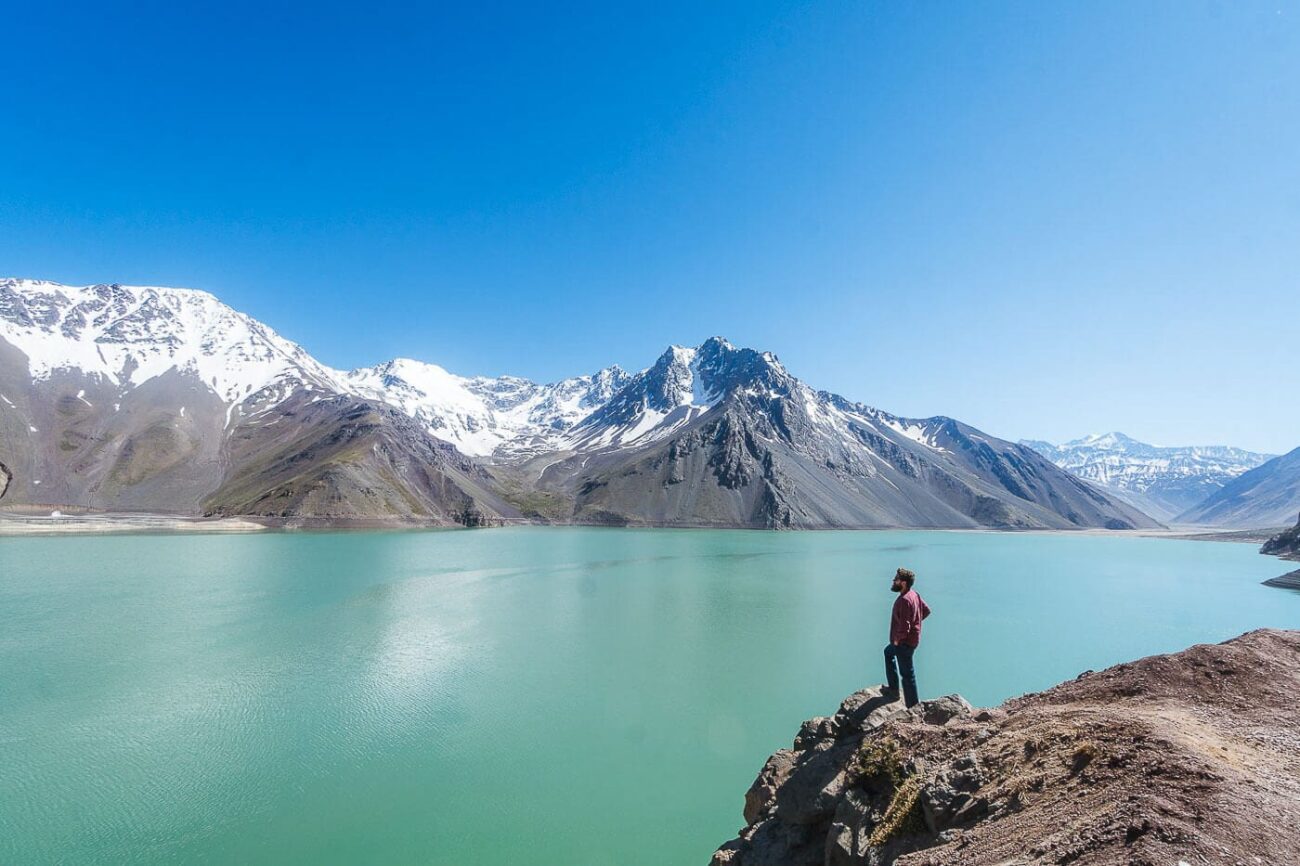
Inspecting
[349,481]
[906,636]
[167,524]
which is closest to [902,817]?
[906,636]

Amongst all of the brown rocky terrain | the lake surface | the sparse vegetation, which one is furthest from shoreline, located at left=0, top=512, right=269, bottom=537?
the brown rocky terrain

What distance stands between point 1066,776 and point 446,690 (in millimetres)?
27569

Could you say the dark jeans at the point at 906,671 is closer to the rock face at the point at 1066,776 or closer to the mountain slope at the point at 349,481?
the rock face at the point at 1066,776

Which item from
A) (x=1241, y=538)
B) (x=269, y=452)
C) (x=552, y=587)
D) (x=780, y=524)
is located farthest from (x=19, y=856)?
(x=1241, y=538)

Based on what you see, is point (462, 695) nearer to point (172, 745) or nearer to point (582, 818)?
point (172, 745)

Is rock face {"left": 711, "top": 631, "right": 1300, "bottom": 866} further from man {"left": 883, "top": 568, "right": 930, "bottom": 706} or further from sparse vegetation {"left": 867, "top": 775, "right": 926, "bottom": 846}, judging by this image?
man {"left": 883, "top": 568, "right": 930, "bottom": 706}

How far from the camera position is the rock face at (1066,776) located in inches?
205

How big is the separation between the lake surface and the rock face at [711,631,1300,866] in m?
7.60

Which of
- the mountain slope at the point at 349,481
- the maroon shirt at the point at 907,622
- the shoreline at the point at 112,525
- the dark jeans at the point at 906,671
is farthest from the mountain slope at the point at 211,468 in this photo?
the maroon shirt at the point at 907,622

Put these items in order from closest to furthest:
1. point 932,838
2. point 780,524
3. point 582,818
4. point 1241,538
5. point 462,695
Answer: point 932,838 → point 582,818 → point 462,695 → point 780,524 → point 1241,538

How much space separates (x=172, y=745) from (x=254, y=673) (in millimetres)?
9130

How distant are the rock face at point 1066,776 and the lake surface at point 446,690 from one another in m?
7.60

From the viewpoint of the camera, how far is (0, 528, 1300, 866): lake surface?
16.8m

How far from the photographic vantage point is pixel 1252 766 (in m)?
6.65
